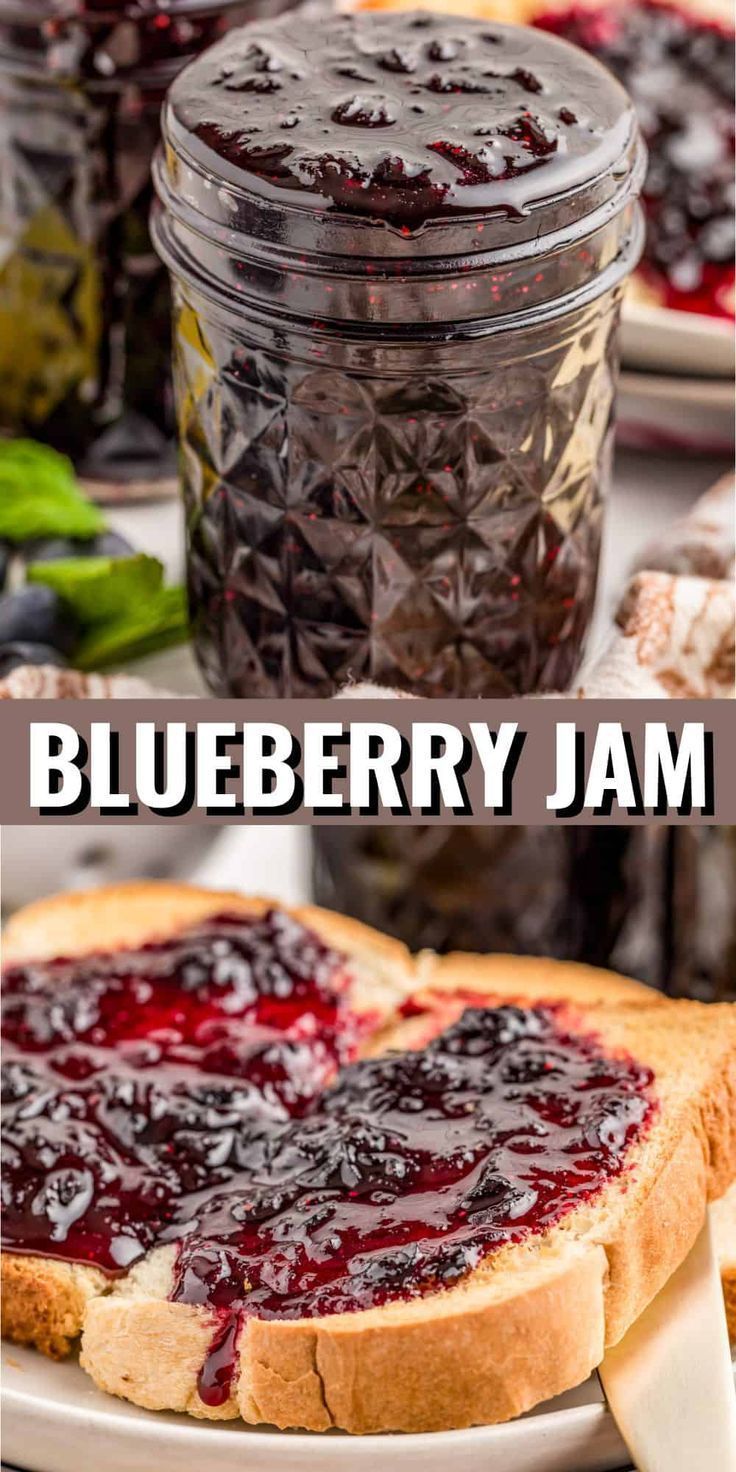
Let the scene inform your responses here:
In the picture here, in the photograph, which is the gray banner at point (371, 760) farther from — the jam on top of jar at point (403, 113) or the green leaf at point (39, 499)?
the jam on top of jar at point (403, 113)

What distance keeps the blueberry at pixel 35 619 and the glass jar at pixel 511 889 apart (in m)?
0.63

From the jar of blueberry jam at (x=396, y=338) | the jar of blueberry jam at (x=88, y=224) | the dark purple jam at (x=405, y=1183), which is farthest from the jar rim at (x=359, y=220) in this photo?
the dark purple jam at (x=405, y=1183)

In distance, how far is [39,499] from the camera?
1.66m

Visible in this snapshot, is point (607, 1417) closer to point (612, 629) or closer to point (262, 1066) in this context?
point (262, 1066)

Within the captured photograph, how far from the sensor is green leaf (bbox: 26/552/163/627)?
159 centimetres

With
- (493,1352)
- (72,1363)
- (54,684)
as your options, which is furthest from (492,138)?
(72,1363)

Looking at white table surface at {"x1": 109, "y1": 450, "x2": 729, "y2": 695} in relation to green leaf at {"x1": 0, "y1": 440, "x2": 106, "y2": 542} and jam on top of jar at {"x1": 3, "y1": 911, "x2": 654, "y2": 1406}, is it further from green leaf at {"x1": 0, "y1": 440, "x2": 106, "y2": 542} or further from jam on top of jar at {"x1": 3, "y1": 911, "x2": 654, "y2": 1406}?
jam on top of jar at {"x1": 3, "y1": 911, "x2": 654, "y2": 1406}

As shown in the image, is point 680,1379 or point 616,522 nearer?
point 680,1379

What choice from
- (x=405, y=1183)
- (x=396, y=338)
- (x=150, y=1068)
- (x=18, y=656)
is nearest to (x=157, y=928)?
(x=150, y=1068)

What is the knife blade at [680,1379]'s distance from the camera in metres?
1.23

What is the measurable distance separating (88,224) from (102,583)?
35cm

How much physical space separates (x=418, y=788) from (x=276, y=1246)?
1.22ft

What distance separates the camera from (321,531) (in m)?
1.38

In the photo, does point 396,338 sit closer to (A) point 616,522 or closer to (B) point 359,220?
(B) point 359,220
